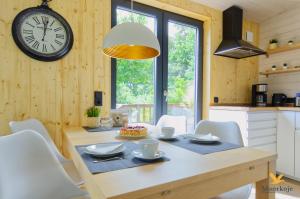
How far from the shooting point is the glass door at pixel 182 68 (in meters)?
2.87

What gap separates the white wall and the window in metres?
1.25

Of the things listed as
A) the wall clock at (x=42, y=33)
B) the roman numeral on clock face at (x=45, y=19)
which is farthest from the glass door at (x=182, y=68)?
the roman numeral on clock face at (x=45, y=19)

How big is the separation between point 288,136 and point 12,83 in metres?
3.18

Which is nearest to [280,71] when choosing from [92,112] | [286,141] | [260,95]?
[260,95]

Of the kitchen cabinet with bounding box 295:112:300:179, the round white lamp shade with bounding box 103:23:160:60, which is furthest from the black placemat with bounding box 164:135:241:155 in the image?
the kitchen cabinet with bounding box 295:112:300:179

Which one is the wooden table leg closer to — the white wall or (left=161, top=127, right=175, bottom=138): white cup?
(left=161, top=127, right=175, bottom=138): white cup

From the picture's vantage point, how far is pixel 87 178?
2.84 feet

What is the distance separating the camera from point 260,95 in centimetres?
327

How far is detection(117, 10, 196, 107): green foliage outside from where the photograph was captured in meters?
2.57

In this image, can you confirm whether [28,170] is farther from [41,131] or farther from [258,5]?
[258,5]

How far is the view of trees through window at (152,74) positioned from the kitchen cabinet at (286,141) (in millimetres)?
1186

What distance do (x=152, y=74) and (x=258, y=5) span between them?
1.88 metres

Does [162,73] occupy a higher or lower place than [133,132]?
higher

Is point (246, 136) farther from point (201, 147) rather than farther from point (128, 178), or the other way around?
point (128, 178)
